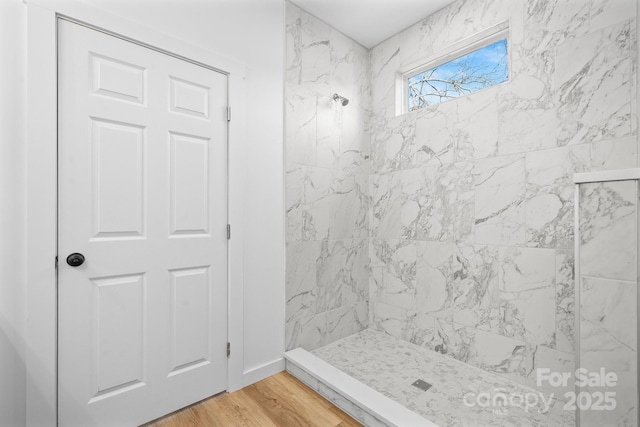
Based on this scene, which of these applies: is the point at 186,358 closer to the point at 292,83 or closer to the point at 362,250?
the point at 362,250

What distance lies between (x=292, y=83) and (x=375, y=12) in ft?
3.01

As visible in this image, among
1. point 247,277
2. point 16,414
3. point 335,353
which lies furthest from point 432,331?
point 16,414

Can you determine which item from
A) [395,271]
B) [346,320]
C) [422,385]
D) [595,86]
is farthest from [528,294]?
[346,320]

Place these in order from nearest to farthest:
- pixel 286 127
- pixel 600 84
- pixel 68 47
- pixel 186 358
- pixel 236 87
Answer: pixel 68 47 → pixel 600 84 → pixel 186 358 → pixel 236 87 → pixel 286 127

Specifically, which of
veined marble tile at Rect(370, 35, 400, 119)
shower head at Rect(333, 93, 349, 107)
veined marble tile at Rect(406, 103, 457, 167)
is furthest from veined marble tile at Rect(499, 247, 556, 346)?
shower head at Rect(333, 93, 349, 107)

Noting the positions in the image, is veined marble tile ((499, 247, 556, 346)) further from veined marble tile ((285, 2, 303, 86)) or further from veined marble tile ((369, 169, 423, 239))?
veined marble tile ((285, 2, 303, 86))

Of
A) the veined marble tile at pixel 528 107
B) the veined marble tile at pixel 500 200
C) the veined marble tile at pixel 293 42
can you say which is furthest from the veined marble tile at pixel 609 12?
the veined marble tile at pixel 293 42

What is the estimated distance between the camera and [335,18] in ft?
8.29

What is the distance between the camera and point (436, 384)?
2.00 m

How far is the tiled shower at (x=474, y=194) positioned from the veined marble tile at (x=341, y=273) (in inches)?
0.6

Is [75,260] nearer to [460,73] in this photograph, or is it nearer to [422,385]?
[422,385]

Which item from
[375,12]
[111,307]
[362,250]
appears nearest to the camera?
[111,307]

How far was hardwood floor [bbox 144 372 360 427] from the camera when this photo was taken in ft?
5.55

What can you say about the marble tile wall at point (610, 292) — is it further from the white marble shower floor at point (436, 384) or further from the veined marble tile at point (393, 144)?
the veined marble tile at point (393, 144)
